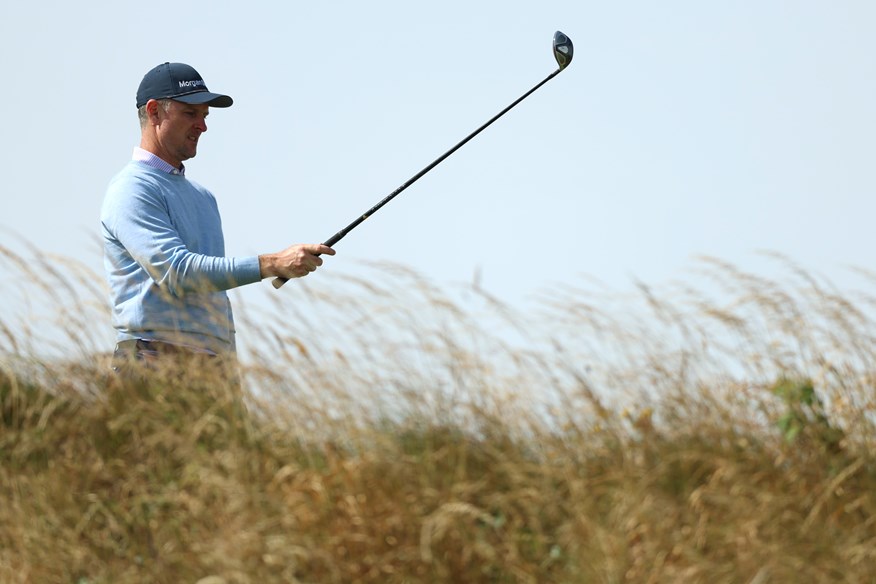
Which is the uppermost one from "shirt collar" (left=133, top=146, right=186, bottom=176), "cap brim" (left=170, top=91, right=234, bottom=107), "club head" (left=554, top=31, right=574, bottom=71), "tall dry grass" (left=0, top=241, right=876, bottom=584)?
"cap brim" (left=170, top=91, right=234, bottom=107)

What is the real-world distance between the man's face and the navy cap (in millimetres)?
53

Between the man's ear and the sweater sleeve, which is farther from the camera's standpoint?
the man's ear

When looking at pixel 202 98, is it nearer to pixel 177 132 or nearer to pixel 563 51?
pixel 177 132

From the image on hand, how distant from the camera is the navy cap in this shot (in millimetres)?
6254

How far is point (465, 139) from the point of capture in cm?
671

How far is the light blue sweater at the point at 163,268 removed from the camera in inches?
225

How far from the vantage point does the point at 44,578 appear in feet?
16.3

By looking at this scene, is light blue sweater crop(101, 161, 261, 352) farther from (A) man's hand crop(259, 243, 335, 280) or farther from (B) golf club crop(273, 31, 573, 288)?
(B) golf club crop(273, 31, 573, 288)

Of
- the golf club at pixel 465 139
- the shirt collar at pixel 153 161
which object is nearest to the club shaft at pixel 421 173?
the golf club at pixel 465 139

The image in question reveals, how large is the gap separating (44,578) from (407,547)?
1.37 meters

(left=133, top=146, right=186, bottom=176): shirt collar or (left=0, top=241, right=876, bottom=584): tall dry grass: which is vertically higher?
(left=133, top=146, right=186, bottom=176): shirt collar

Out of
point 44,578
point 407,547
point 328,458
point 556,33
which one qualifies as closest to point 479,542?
point 407,547

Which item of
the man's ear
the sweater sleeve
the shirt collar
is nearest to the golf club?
the sweater sleeve

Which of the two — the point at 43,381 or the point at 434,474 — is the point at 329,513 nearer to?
the point at 434,474
